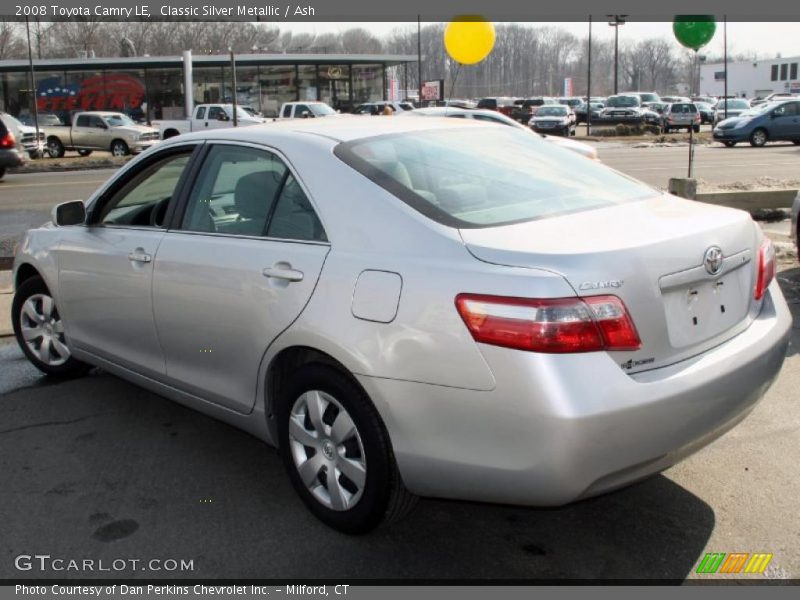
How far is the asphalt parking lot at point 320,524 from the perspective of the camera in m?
3.20

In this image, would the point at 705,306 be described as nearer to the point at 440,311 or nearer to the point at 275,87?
→ the point at 440,311

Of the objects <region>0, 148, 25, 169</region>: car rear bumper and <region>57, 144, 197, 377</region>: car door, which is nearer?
<region>57, 144, 197, 377</region>: car door

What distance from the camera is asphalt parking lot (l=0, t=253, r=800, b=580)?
3.20 m

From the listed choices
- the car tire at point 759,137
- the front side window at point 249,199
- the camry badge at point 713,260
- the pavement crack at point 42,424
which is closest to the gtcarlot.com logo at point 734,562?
the camry badge at point 713,260

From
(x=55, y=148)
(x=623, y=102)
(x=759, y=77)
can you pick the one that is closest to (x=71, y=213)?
(x=55, y=148)

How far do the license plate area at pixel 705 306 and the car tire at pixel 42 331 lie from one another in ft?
12.1

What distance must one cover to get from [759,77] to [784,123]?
86.0 meters

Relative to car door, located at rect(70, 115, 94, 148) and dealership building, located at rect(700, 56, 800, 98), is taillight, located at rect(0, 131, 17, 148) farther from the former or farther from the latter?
dealership building, located at rect(700, 56, 800, 98)

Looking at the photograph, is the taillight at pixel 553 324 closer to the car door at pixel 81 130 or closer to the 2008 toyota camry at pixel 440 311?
the 2008 toyota camry at pixel 440 311

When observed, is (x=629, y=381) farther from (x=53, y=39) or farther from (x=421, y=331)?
(x=53, y=39)

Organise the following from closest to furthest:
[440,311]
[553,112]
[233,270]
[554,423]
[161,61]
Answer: [554,423], [440,311], [233,270], [553,112], [161,61]

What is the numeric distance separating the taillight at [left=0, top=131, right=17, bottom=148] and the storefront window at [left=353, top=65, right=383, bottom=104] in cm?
3198

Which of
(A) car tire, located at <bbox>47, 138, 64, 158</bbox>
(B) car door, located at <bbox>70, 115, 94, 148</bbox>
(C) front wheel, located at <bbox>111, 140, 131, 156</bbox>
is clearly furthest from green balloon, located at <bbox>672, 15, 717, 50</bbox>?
(A) car tire, located at <bbox>47, 138, 64, 158</bbox>

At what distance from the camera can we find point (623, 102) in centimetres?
4816
